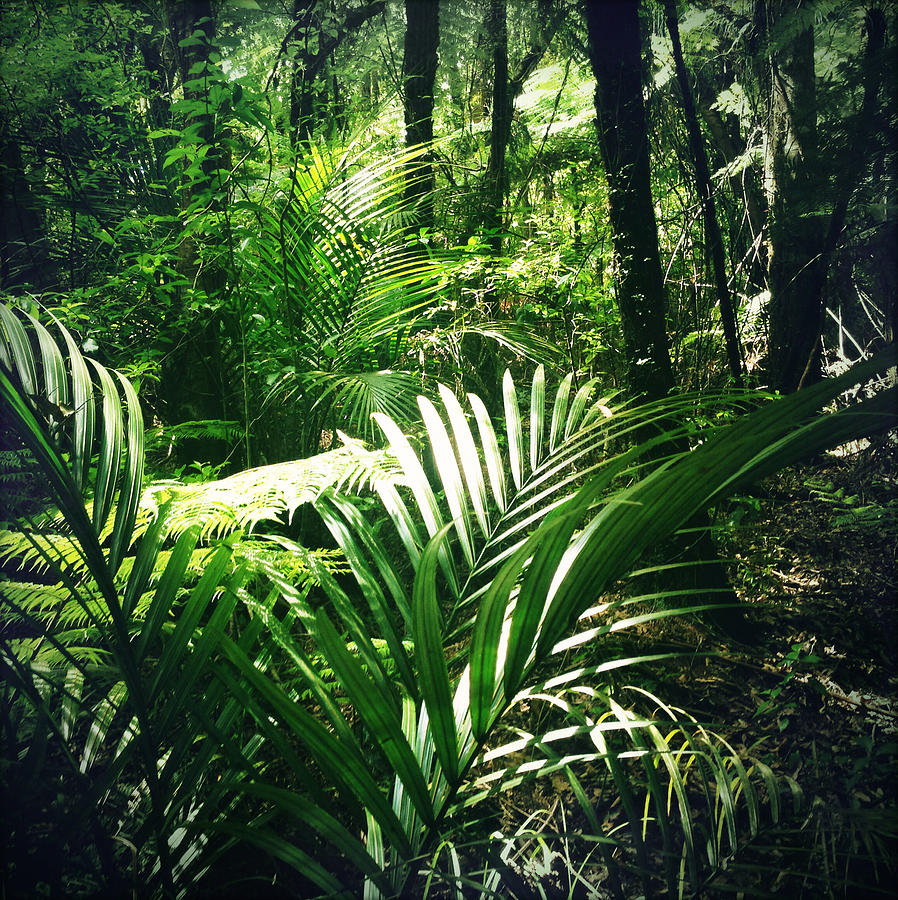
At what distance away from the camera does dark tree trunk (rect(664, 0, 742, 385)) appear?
177 centimetres

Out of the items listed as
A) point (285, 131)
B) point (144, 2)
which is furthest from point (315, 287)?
point (144, 2)

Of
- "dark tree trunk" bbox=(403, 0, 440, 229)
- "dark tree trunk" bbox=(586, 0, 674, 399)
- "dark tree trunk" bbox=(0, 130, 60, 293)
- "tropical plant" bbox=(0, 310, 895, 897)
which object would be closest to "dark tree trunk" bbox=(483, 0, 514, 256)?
"dark tree trunk" bbox=(403, 0, 440, 229)

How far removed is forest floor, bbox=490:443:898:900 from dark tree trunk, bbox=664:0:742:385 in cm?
50

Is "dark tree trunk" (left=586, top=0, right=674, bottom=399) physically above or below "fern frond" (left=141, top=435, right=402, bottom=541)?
above

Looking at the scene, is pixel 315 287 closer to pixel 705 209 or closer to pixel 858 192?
pixel 705 209

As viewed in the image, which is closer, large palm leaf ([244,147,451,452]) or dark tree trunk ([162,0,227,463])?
large palm leaf ([244,147,451,452])

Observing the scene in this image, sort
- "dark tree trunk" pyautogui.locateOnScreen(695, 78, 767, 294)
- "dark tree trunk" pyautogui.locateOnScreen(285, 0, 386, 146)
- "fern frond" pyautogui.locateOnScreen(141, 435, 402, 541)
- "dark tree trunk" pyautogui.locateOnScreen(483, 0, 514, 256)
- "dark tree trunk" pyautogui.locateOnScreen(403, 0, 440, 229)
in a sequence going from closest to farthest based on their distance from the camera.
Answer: "fern frond" pyautogui.locateOnScreen(141, 435, 402, 541) < "dark tree trunk" pyautogui.locateOnScreen(695, 78, 767, 294) < "dark tree trunk" pyautogui.locateOnScreen(285, 0, 386, 146) < "dark tree trunk" pyautogui.locateOnScreen(403, 0, 440, 229) < "dark tree trunk" pyautogui.locateOnScreen(483, 0, 514, 256)

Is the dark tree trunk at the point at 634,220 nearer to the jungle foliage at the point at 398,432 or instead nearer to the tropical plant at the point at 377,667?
the jungle foliage at the point at 398,432

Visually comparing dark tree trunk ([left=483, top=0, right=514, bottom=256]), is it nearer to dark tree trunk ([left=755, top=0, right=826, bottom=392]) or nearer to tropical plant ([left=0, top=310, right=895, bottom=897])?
dark tree trunk ([left=755, top=0, right=826, bottom=392])

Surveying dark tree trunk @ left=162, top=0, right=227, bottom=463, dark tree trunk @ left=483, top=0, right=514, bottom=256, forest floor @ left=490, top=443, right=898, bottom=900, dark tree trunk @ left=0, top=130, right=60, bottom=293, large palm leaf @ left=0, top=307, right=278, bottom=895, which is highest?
dark tree trunk @ left=483, top=0, right=514, bottom=256

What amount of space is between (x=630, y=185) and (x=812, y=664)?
4.64ft

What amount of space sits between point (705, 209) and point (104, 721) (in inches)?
81.9

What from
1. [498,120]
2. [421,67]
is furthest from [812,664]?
[498,120]

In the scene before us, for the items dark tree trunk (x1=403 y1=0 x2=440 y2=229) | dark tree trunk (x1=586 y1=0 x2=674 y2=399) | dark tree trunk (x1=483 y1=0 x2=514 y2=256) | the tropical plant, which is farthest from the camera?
dark tree trunk (x1=483 y1=0 x2=514 y2=256)
